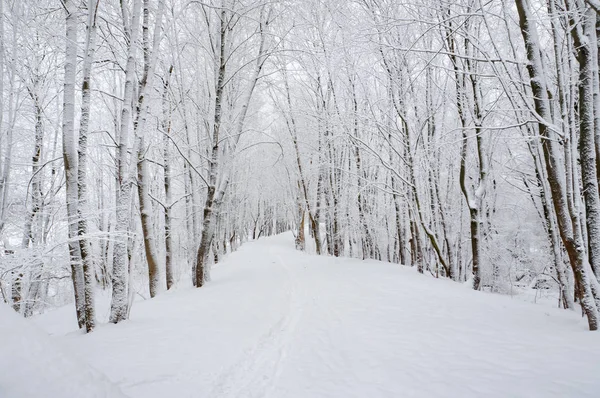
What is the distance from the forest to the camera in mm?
3961

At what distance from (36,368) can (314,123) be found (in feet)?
48.2

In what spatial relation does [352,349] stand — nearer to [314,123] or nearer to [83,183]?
[83,183]

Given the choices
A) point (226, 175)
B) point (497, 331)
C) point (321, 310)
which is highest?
point (226, 175)

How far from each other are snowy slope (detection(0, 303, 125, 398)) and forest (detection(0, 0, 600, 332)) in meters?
1.89

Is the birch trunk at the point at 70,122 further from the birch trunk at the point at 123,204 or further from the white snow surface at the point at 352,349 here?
the white snow surface at the point at 352,349

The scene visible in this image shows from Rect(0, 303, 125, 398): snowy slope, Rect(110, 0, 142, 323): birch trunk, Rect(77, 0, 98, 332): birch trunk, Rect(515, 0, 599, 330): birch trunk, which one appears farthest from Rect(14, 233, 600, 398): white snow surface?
Rect(515, 0, 599, 330): birch trunk

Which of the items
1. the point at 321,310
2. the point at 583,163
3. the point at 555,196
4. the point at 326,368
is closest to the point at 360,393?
the point at 326,368

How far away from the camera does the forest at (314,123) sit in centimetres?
396

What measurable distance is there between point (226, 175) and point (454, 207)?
12542mm

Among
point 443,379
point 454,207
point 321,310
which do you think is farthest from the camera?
point 454,207

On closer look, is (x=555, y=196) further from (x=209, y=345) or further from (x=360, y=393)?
(x=209, y=345)

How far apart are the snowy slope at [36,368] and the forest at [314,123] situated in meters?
1.89

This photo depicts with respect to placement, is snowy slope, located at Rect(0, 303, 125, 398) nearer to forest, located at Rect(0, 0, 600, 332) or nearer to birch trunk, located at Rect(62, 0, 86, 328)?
forest, located at Rect(0, 0, 600, 332)

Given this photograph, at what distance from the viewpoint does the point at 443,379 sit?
299cm
